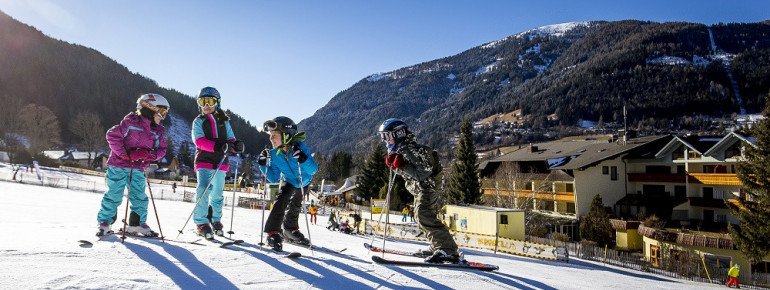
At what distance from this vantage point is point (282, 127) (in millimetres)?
7320

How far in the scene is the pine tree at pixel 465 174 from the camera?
45.0m

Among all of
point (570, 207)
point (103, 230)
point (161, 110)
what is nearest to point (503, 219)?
point (161, 110)

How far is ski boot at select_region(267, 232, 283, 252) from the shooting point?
6.60 meters

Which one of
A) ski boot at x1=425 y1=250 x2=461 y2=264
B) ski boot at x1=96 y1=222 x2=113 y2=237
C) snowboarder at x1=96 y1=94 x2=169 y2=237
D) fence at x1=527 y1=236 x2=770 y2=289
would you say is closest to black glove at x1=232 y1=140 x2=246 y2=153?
snowboarder at x1=96 y1=94 x2=169 y2=237

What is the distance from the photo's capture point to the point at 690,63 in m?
195

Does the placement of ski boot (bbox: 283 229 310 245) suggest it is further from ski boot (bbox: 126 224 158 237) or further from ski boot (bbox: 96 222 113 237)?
ski boot (bbox: 96 222 113 237)

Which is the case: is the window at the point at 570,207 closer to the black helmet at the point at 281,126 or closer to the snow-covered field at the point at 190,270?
the snow-covered field at the point at 190,270

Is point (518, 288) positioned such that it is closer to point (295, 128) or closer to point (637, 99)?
point (295, 128)

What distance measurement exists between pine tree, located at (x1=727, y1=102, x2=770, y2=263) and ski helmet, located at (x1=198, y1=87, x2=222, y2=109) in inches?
1202

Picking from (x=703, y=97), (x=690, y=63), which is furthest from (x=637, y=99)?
(x=690, y=63)

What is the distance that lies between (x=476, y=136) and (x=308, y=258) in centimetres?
18877

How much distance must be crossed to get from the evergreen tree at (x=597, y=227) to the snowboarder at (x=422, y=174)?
36.8m

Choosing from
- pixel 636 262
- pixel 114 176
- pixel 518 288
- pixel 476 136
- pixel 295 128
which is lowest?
pixel 636 262

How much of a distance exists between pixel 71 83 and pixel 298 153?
17355cm
